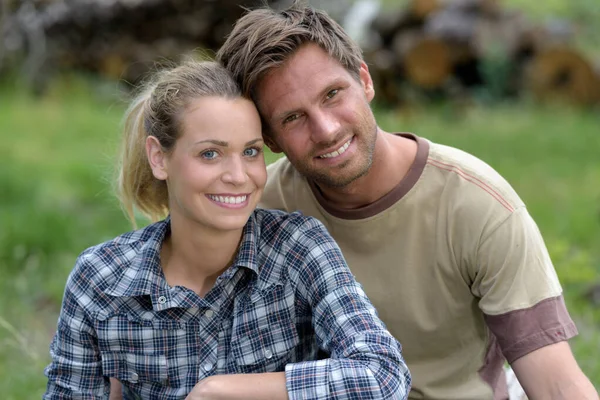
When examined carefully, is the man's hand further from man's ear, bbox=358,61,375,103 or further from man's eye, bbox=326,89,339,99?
man's ear, bbox=358,61,375,103

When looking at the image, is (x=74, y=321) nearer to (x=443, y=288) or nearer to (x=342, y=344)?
(x=342, y=344)

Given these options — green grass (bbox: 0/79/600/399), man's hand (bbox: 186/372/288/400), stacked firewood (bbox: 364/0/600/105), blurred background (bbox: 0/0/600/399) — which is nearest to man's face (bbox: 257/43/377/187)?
man's hand (bbox: 186/372/288/400)

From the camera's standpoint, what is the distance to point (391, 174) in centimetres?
280

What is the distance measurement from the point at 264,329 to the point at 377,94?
17.5 ft

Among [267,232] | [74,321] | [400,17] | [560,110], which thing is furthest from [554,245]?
[400,17]

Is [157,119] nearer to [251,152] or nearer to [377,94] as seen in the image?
[251,152]

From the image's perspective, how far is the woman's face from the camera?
8.06ft

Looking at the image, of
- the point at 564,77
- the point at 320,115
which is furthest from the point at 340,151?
the point at 564,77

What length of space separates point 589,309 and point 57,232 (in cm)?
296

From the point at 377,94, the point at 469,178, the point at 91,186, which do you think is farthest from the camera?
the point at 377,94

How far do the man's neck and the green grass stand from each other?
3.24ft

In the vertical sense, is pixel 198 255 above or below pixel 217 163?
below

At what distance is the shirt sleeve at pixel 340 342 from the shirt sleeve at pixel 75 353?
607 millimetres

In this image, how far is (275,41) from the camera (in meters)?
2.62
